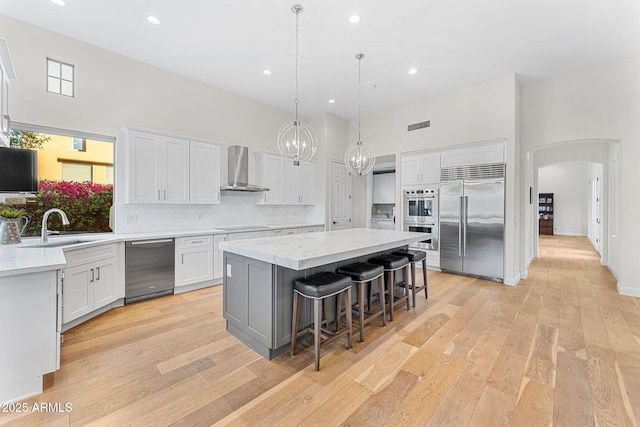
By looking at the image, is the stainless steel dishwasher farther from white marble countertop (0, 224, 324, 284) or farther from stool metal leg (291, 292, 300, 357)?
stool metal leg (291, 292, 300, 357)

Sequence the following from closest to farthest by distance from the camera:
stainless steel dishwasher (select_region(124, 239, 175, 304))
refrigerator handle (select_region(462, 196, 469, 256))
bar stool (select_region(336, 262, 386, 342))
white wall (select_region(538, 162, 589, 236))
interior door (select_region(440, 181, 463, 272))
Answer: bar stool (select_region(336, 262, 386, 342)) → stainless steel dishwasher (select_region(124, 239, 175, 304)) → refrigerator handle (select_region(462, 196, 469, 256)) → interior door (select_region(440, 181, 463, 272)) → white wall (select_region(538, 162, 589, 236))

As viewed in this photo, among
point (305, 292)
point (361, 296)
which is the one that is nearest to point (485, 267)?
point (361, 296)

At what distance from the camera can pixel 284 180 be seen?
5.93 m

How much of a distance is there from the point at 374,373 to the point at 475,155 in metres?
4.34

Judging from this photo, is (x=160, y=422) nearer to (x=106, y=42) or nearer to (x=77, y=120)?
(x=77, y=120)

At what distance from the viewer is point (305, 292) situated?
92.3 inches

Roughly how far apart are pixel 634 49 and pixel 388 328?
5075mm

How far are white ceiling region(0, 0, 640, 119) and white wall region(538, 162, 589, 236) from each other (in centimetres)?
1001

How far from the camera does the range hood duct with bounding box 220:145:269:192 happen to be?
16.8 ft

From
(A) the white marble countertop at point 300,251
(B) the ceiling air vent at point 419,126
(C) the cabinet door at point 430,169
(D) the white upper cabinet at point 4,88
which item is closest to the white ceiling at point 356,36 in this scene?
(B) the ceiling air vent at point 419,126

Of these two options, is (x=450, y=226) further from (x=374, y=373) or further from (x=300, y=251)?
(x=300, y=251)

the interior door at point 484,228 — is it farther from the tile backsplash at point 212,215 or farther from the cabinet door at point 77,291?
the cabinet door at point 77,291

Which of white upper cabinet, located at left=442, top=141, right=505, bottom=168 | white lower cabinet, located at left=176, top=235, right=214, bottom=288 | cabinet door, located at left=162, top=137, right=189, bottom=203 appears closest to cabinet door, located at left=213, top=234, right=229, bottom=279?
white lower cabinet, located at left=176, top=235, right=214, bottom=288

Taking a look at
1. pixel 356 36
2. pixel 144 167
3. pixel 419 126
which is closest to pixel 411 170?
pixel 419 126
